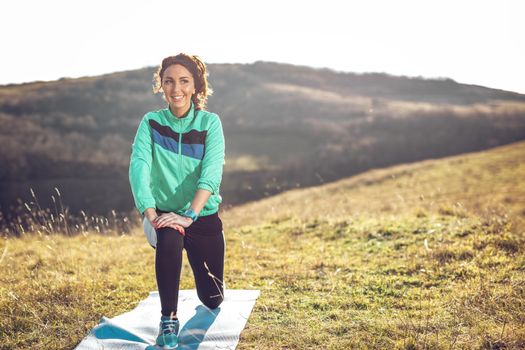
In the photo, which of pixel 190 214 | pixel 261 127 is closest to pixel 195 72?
pixel 190 214

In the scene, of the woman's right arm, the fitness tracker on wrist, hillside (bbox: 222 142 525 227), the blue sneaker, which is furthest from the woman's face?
hillside (bbox: 222 142 525 227)

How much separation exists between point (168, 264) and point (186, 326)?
88 cm

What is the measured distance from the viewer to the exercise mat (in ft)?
13.7

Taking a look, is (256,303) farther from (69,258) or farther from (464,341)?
(69,258)

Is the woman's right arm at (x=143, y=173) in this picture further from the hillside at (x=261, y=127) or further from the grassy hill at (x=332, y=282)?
the hillside at (x=261, y=127)

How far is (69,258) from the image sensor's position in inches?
302

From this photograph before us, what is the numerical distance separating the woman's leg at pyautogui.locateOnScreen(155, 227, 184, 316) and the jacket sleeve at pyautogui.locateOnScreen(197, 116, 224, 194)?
52 cm

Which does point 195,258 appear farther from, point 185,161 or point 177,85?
point 177,85

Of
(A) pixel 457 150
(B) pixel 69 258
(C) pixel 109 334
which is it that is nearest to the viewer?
(C) pixel 109 334

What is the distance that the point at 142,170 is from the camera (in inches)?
168

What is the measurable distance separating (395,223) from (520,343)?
5.02 meters

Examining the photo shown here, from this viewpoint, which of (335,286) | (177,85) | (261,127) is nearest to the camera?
(177,85)

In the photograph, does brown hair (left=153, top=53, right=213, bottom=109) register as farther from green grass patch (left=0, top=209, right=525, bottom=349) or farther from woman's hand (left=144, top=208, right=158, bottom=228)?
green grass patch (left=0, top=209, right=525, bottom=349)

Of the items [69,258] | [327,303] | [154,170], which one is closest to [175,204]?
[154,170]
